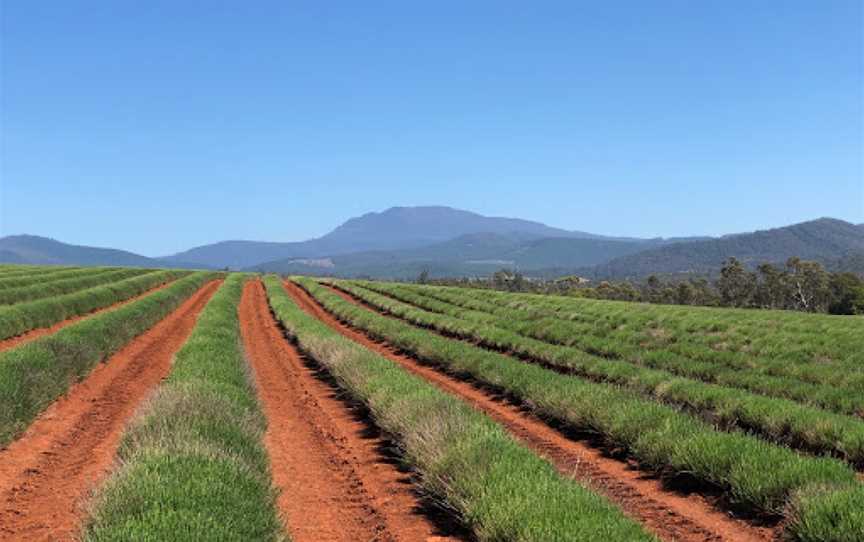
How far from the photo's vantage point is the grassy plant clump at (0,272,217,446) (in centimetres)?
1179

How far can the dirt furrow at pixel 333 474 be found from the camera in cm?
772

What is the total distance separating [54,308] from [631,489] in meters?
27.4

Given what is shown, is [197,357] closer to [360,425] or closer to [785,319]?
[360,425]

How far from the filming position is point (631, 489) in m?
9.01

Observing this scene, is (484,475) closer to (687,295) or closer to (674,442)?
(674,442)

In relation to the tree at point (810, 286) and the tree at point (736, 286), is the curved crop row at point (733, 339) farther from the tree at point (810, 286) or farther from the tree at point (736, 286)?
the tree at point (736, 286)

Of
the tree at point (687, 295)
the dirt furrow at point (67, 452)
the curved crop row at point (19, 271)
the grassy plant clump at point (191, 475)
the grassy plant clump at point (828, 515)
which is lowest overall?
the tree at point (687, 295)

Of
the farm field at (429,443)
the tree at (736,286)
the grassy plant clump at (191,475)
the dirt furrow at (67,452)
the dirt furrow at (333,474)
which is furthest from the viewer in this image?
the tree at (736,286)

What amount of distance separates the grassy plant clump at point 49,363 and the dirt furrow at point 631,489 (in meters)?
8.63

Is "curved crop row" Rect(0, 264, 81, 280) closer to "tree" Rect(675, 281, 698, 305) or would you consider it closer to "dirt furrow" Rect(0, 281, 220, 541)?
"dirt furrow" Rect(0, 281, 220, 541)

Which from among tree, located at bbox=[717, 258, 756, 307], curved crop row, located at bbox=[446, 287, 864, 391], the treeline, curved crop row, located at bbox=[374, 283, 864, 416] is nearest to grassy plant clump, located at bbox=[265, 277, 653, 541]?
curved crop row, located at bbox=[374, 283, 864, 416]

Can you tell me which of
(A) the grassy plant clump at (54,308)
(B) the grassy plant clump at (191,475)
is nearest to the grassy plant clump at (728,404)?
(B) the grassy plant clump at (191,475)

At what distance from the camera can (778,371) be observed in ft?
55.7

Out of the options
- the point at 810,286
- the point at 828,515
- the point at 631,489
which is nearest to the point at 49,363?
the point at 631,489
